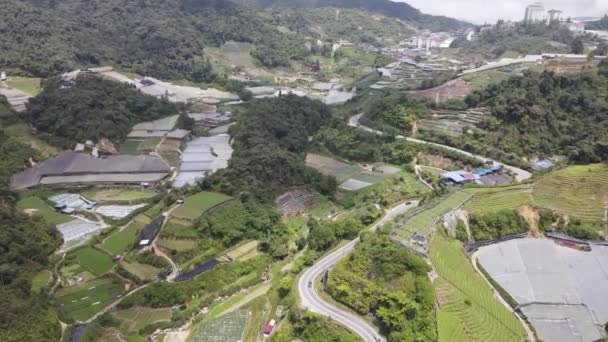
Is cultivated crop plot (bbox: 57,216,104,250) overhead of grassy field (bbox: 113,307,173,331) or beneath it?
overhead

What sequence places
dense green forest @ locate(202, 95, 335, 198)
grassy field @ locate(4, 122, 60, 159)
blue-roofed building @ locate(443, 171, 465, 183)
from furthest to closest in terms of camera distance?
grassy field @ locate(4, 122, 60, 159) → blue-roofed building @ locate(443, 171, 465, 183) → dense green forest @ locate(202, 95, 335, 198)

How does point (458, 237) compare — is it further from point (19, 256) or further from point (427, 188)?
point (19, 256)

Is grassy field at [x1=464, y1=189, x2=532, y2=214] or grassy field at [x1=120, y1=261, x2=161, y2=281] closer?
grassy field at [x1=120, y1=261, x2=161, y2=281]

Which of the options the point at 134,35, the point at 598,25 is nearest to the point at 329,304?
the point at 134,35

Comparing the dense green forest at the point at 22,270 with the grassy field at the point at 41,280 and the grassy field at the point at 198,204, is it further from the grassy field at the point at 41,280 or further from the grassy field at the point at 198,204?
the grassy field at the point at 198,204

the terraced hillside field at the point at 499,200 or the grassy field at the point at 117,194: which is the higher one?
the terraced hillside field at the point at 499,200

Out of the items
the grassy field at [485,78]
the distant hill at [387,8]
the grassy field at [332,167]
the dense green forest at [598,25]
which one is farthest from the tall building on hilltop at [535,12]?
the grassy field at [332,167]

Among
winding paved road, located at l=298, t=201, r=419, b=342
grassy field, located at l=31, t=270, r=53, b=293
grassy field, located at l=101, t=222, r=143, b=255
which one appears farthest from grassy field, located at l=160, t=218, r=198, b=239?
winding paved road, located at l=298, t=201, r=419, b=342

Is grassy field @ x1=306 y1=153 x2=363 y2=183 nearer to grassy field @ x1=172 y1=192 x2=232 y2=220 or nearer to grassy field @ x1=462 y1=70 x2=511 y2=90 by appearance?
grassy field @ x1=172 y1=192 x2=232 y2=220
